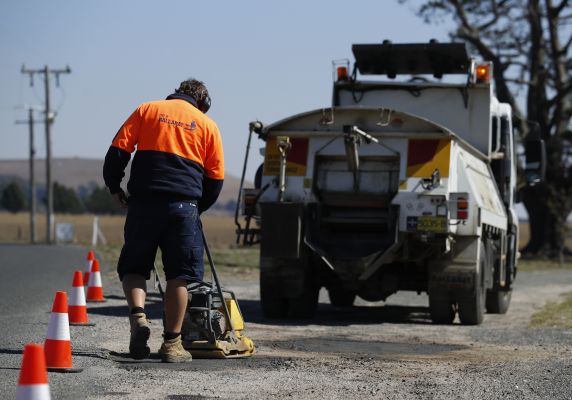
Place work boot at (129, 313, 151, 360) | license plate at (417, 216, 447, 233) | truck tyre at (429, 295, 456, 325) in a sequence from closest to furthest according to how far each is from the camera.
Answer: work boot at (129, 313, 151, 360), license plate at (417, 216, 447, 233), truck tyre at (429, 295, 456, 325)

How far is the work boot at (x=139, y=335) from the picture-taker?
8086mm

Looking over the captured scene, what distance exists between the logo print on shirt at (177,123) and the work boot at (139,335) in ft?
4.49

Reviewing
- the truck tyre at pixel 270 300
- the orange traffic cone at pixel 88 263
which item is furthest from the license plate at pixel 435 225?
the orange traffic cone at pixel 88 263

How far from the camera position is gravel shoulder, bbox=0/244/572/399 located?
287 inches

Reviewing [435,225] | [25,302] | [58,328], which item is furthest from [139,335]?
[25,302]

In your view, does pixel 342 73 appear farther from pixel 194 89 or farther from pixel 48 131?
pixel 48 131

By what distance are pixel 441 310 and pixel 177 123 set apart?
5.84 m

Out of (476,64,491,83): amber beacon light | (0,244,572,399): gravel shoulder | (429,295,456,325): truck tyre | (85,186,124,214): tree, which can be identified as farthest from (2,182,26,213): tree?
(429,295,456,325): truck tyre

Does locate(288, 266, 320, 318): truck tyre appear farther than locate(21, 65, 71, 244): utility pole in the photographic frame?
No

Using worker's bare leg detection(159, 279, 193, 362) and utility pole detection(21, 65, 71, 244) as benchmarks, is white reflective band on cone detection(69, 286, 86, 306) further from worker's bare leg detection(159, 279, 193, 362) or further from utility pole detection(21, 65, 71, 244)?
utility pole detection(21, 65, 71, 244)

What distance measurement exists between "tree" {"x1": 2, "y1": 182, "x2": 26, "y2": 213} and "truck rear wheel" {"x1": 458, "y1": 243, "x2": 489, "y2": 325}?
14323 cm

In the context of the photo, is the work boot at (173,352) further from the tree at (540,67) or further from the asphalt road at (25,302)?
the tree at (540,67)

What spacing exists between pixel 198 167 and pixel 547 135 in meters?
31.3

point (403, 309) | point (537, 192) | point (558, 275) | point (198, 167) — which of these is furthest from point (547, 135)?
point (198, 167)
